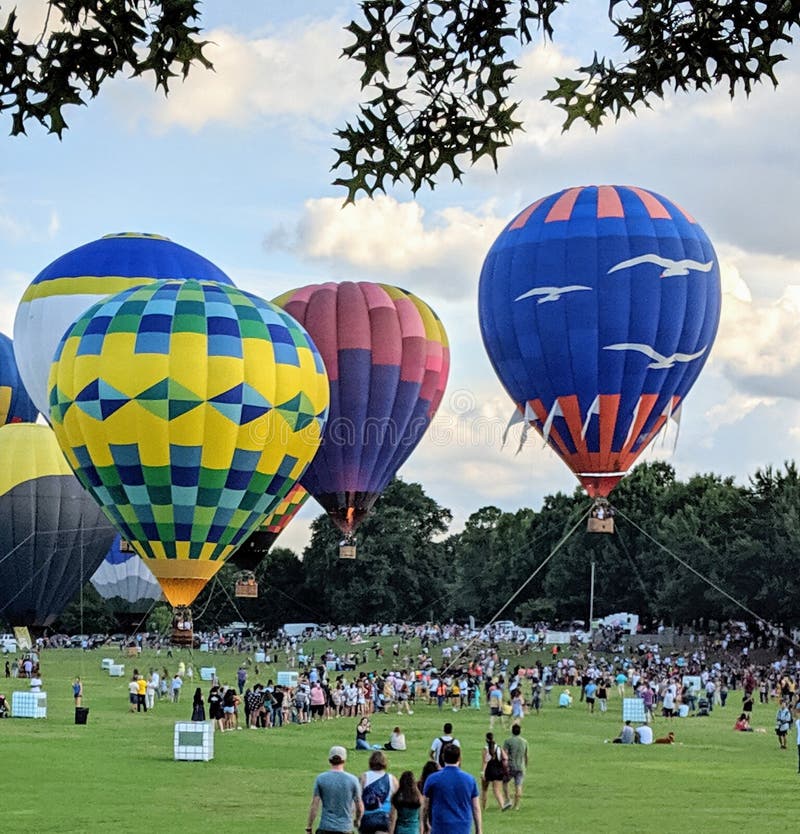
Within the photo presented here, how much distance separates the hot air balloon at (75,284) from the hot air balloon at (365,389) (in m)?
4.49

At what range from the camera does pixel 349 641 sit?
67.4 meters

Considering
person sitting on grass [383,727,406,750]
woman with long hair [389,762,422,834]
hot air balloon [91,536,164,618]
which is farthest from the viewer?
hot air balloon [91,536,164,618]

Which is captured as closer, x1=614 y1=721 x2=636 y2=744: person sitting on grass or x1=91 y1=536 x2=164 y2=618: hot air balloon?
x1=614 y1=721 x2=636 y2=744: person sitting on grass

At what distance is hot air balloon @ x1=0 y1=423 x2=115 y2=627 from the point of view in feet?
164

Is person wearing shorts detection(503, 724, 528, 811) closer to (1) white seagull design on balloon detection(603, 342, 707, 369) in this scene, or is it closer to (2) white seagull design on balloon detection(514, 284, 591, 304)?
(1) white seagull design on balloon detection(603, 342, 707, 369)

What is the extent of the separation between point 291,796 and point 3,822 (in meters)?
4.04

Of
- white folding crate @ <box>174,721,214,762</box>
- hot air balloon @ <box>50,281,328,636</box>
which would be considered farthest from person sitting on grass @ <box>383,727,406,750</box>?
hot air balloon @ <box>50,281,328,636</box>

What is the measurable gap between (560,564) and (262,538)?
120 feet

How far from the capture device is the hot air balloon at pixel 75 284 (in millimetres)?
45594

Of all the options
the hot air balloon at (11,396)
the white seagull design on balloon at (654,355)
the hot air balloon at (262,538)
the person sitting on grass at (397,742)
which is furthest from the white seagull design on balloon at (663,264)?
the hot air balloon at (11,396)

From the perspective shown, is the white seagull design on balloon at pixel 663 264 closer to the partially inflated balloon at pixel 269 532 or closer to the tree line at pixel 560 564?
the partially inflated balloon at pixel 269 532

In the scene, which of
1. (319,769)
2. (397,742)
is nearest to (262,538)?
(397,742)

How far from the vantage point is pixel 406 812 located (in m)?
12.0

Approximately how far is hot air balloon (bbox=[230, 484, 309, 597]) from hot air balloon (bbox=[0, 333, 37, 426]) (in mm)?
16020
